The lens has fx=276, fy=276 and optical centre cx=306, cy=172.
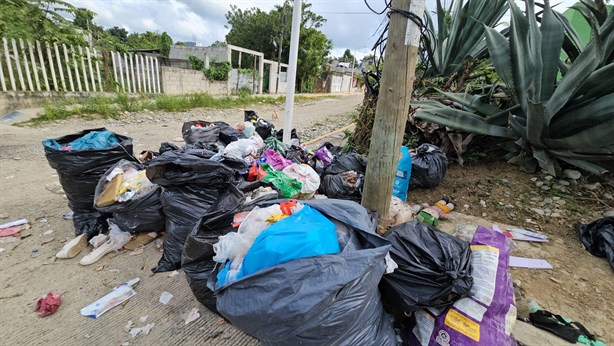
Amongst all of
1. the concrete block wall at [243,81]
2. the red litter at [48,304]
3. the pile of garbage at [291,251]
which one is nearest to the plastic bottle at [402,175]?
the pile of garbage at [291,251]

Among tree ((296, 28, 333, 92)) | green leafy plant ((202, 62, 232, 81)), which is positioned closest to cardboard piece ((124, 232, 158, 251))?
green leafy plant ((202, 62, 232, 81))

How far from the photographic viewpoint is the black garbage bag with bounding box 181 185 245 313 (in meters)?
1.41

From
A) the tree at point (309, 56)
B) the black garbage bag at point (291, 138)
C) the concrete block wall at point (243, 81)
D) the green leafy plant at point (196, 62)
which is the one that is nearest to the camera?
the black garbage bag at point (291, 138)

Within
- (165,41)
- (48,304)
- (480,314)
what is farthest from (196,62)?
(480,314)

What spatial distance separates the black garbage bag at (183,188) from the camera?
68.3 inches

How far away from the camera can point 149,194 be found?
1953 mm

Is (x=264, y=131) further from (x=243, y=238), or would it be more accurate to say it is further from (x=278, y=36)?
(x=278, y=36)

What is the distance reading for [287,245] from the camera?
0.96 meters

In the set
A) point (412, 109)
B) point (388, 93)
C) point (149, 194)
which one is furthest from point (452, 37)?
point (149, 194)

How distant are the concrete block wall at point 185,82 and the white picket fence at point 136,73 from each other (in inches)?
14.4

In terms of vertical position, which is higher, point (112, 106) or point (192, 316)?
point (112, 106)

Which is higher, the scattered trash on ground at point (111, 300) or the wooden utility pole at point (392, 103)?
the wooden utility pole at point (392, 103)

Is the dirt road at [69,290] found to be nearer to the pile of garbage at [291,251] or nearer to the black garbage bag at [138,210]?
the pile of garbage at [291,251]

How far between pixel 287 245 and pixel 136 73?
966 centimetres
